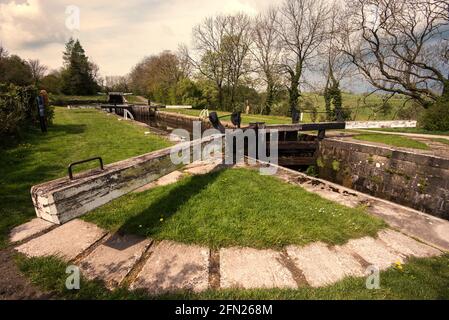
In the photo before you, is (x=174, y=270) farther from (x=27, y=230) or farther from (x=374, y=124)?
(x=374, y=124)

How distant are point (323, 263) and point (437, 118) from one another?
38.7 feet

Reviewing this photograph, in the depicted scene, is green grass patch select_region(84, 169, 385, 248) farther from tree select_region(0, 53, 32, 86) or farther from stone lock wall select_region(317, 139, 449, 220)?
tree select_region(0, 53, 32, 86)

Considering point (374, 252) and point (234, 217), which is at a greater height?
point (234, 217)

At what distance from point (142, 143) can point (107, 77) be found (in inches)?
3373

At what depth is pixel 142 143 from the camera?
872cm

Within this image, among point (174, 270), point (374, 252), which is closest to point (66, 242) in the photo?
point (174, 270)

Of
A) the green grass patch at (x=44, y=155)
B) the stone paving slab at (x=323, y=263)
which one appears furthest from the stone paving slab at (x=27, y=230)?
the stone paving slab at (x=323, y=263)

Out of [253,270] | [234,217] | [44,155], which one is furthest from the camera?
[44,155]

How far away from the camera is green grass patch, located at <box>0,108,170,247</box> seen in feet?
13.0

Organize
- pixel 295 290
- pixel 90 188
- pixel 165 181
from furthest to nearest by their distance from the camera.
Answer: pixel 165 181, pixel 90 188, pixel 295 290

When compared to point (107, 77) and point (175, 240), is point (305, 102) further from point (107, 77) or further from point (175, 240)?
point (107, 77)

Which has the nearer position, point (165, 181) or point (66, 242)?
point (66, 242)

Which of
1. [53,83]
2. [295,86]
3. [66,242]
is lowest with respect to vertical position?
[66,242]

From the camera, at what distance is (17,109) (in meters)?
8.98
